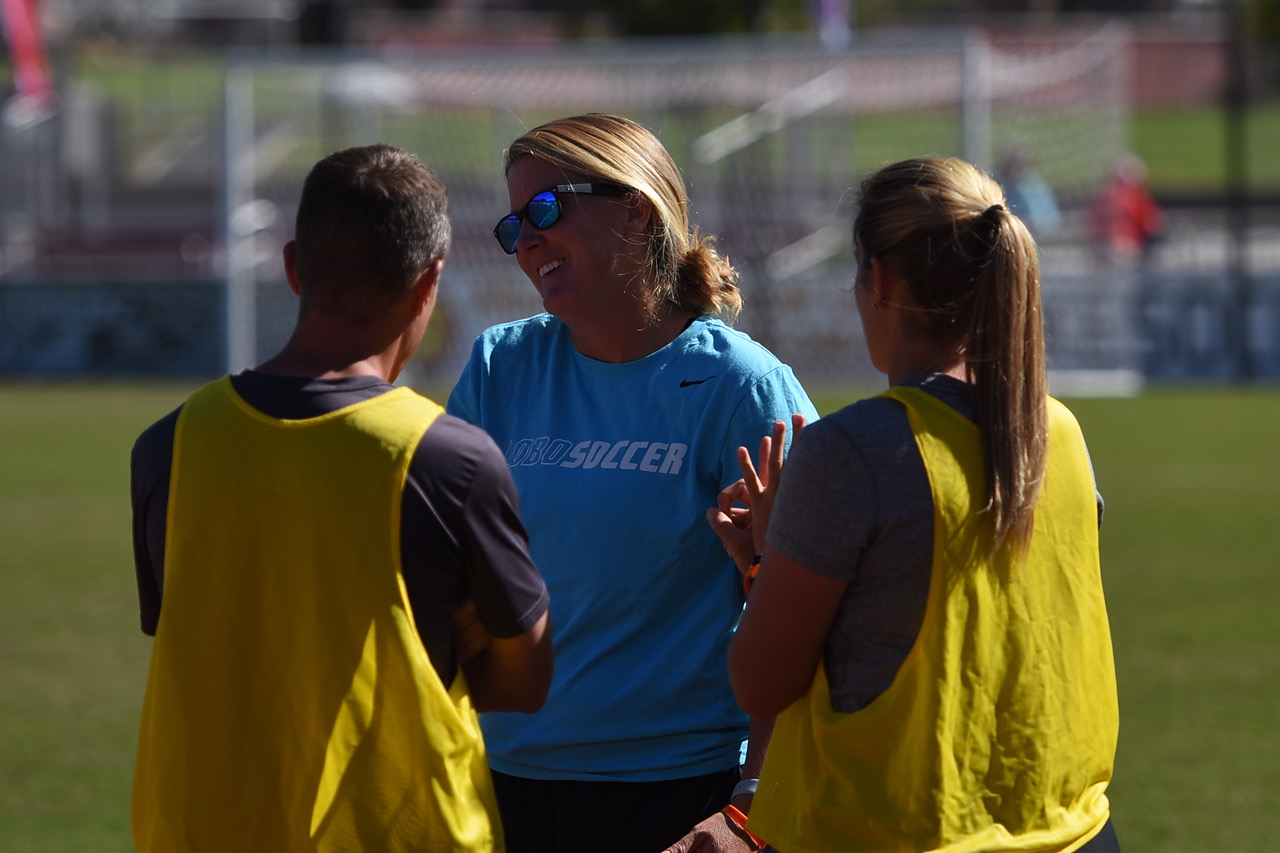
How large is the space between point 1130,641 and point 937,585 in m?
5.93

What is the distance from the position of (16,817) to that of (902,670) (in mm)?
4079

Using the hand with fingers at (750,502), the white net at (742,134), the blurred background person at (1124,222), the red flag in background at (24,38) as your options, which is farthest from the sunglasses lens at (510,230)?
the red flag in background at (24,38)

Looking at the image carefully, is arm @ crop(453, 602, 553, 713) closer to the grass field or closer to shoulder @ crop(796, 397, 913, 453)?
shoulder @ crop(796, 397, 913, 453)

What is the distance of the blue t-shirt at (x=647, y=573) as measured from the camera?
110 inches

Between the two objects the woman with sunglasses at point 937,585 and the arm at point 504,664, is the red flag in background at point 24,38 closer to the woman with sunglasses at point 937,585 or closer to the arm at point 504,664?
the arm at point 504,664

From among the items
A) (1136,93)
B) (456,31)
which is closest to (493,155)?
(456,31)

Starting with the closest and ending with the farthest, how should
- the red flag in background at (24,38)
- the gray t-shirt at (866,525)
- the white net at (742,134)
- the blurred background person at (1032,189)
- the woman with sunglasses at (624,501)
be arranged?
the gray t-shirt at (866,525), the woman with sunglasses at (624,501), the white net at (742,134), the blurred background person at (1032,189), the red flag in background at (24,38)

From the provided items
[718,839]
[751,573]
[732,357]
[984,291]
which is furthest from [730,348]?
[718,839]

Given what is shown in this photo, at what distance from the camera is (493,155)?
956 inches

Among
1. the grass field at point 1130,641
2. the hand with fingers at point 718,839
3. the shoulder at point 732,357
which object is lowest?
the grass field at point 1130,641

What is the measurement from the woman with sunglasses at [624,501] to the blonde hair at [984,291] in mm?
534

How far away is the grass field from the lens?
213 inches

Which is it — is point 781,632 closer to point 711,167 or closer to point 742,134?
point 742,134

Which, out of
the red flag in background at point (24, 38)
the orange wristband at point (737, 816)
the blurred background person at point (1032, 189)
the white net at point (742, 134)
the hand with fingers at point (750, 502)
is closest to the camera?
the hand with fingers at point (750, 502)
